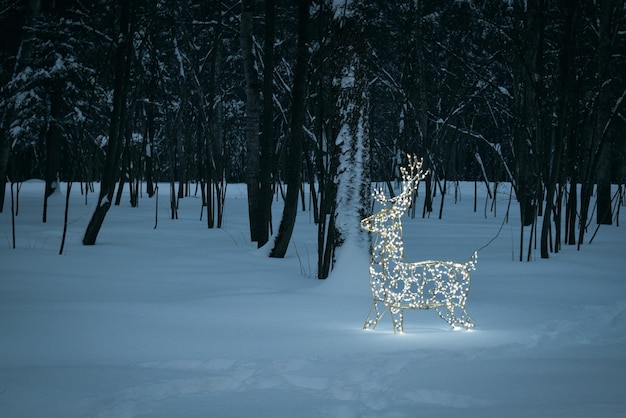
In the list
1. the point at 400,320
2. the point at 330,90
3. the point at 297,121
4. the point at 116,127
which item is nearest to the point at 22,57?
the point at 116,127

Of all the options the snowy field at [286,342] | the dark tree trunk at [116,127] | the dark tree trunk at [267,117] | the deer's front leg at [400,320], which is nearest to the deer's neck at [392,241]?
the deer's front leg at [400,320]

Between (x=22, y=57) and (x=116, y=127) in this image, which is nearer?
(x=116, y=127)

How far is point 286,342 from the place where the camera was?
179 inches

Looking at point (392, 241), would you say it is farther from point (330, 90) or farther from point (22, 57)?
point (22, 57)

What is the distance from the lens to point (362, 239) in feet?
23.5

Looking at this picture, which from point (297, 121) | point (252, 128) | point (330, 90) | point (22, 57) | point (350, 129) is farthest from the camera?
point (22, 57)

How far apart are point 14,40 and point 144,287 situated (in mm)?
16970

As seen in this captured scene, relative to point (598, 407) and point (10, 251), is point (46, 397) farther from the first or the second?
point (10, 251)

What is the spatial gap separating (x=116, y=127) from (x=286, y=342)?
718 cm

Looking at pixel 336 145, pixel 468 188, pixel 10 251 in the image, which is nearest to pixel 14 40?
pixel 10 251

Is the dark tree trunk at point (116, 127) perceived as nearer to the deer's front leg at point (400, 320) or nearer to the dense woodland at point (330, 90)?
the dense woodland at point (330, 90)

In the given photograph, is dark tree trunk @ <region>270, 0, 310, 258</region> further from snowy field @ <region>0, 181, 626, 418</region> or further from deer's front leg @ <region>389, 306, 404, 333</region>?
deer's front leg @ <region>389, 306, 404, 333</region>

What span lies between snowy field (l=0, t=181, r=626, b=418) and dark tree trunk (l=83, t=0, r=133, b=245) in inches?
39.3

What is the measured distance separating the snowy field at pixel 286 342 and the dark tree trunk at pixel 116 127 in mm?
998
